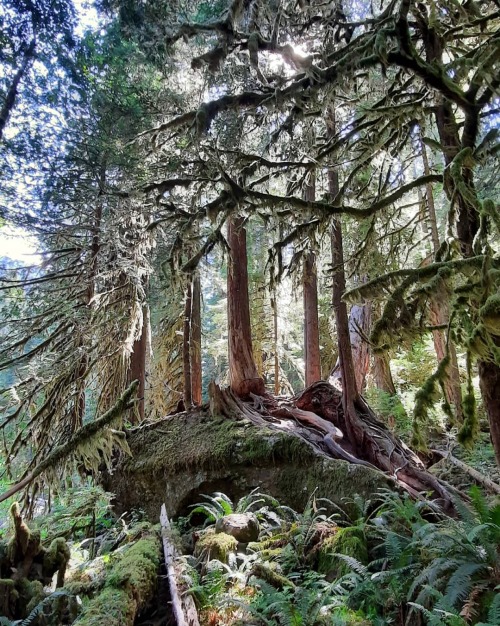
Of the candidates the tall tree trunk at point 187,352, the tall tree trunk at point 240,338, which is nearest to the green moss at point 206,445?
the tall tree trunk at point 187,352

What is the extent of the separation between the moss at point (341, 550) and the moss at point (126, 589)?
5.86 feet

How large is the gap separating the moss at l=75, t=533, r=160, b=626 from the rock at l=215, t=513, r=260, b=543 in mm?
804

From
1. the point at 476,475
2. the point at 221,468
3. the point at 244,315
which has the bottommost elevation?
the point at 476,475

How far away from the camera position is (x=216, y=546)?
4621mm

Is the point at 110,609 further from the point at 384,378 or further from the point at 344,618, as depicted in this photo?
the point at 384,378

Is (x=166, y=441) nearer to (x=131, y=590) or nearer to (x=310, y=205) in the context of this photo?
(x=131, y=590)

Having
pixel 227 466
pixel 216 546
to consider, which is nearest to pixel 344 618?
Result: pixel 216 546

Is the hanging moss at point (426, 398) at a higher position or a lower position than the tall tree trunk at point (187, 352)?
lower

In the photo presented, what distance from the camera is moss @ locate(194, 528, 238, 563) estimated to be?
15.0ft

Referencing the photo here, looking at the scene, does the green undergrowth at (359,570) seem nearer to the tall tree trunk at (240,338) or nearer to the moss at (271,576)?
the moss at (271,576)

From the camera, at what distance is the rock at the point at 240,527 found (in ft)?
16.4

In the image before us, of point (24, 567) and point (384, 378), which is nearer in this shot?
point (24, 567)

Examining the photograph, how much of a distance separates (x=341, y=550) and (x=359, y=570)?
72 cm

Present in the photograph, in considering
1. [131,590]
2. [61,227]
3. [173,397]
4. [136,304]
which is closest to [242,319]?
[136,304]
